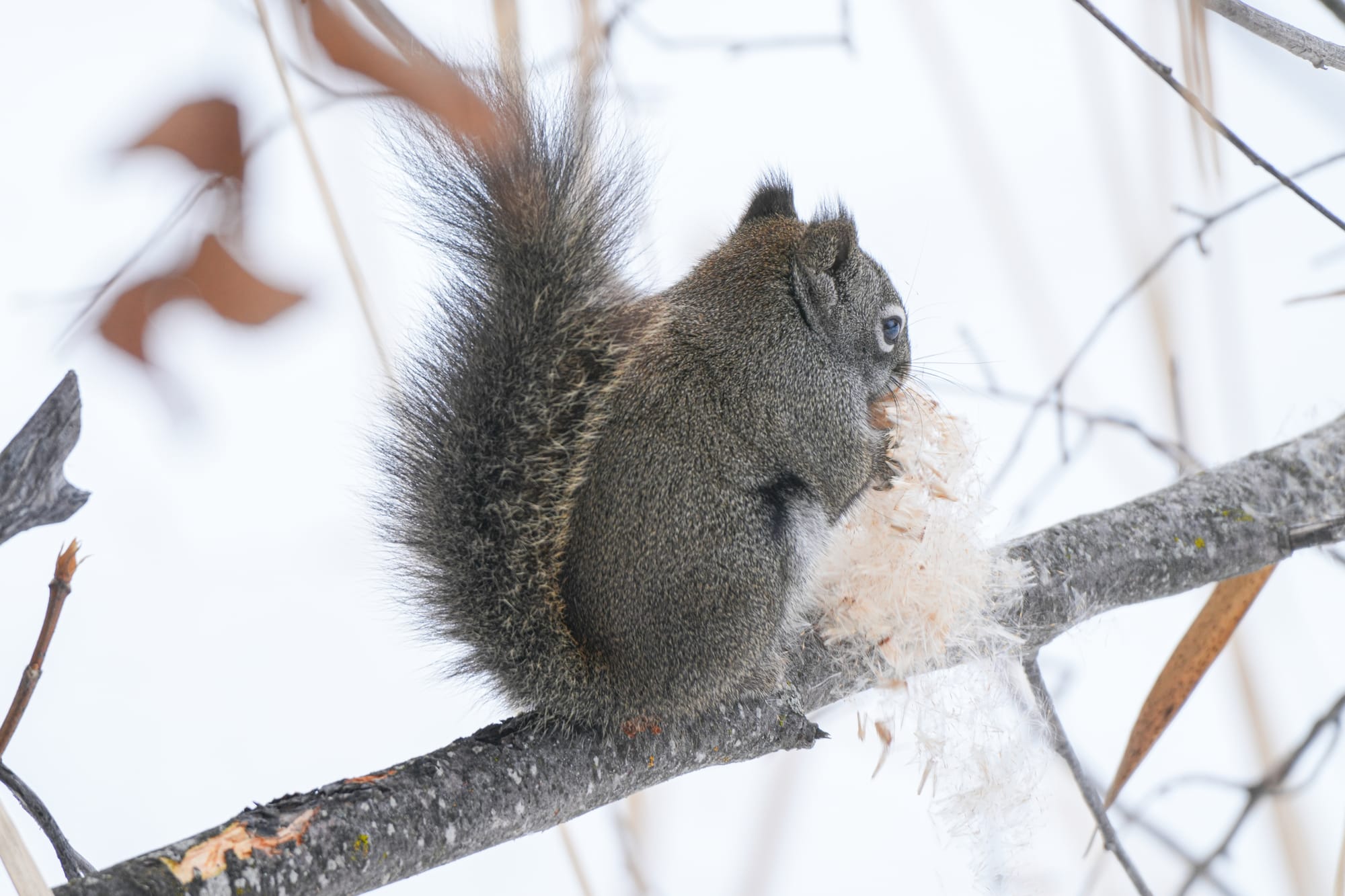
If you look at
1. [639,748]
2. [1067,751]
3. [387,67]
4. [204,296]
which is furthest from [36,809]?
[1067,751]

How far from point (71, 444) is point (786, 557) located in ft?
2.45

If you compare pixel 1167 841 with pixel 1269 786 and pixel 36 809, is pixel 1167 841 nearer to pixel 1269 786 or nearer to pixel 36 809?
pixel 1269 786

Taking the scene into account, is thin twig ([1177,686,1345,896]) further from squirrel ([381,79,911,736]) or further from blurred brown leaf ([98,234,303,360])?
blurred brown leaf ([98,234,303,360])

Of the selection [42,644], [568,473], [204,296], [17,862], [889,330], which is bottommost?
[17,862]

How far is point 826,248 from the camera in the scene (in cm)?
139

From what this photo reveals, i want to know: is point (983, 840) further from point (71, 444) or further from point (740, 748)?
point (71, 444)

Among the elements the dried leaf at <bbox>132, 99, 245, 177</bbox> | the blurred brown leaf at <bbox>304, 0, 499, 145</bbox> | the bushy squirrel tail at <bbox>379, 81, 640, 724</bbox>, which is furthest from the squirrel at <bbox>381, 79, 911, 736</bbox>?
the blurred brown leaf at <bbox>304, 0, 499, 145</bbox>

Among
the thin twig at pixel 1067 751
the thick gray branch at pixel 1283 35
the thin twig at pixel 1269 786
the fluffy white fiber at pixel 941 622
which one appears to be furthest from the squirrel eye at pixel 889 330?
the thin twig at pixel 1269 786

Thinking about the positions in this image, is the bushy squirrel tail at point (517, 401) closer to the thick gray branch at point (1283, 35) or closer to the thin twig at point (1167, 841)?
the thick gray branch at point (1283, 35)

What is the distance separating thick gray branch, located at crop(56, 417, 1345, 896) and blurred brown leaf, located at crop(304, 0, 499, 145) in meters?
0.56

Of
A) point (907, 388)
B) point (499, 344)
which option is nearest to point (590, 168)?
point (499, 344)

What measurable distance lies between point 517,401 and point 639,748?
1.23 ft

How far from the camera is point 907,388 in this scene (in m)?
1.49

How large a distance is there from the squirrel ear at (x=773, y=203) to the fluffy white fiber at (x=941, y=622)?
1.14 ft
